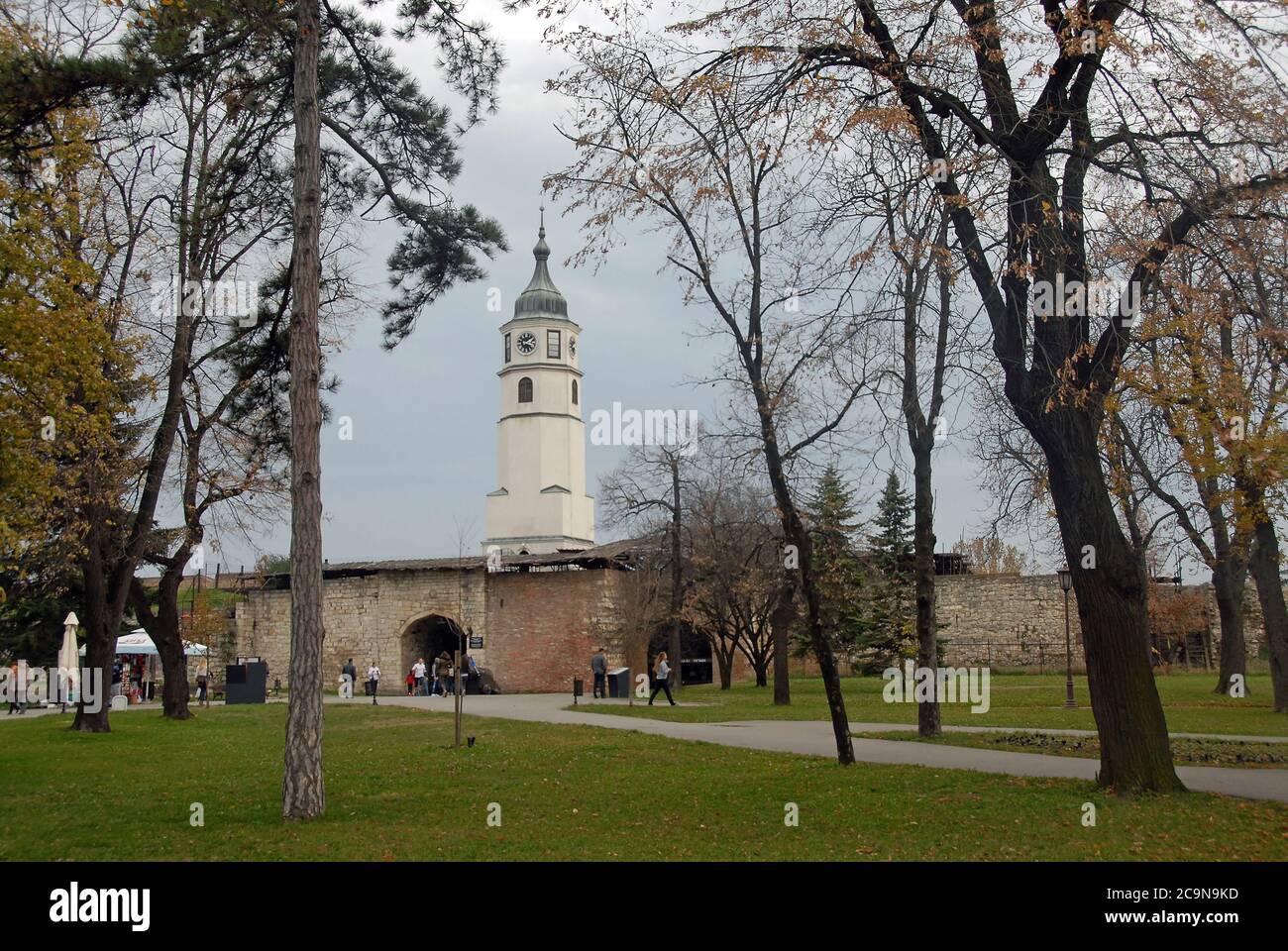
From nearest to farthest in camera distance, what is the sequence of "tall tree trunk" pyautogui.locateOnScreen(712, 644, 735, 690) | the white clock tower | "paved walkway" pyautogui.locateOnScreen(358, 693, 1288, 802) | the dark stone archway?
"paved walkway" pyautogui.locateOnScreen(358, 693, 1288, 802) < "tall tree trunk" pyautogui.locateOnScreen(712, 644, 735, 690) < the dark stone archway < the white clock tower

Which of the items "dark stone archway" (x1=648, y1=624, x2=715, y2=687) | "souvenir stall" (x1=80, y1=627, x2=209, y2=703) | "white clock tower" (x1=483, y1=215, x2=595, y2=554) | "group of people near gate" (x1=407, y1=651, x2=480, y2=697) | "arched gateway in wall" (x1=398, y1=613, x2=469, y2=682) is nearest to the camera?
"souvenir stall" (x1=80, y1=627, x2=209, y2=703)

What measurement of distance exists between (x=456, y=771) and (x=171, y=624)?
521 inches

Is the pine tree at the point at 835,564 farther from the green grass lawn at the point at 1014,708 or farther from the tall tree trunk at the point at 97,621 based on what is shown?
the tall tree trunk at the point at 97,621

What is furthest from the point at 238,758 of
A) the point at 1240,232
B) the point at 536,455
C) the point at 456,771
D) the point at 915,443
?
the point at 536,455

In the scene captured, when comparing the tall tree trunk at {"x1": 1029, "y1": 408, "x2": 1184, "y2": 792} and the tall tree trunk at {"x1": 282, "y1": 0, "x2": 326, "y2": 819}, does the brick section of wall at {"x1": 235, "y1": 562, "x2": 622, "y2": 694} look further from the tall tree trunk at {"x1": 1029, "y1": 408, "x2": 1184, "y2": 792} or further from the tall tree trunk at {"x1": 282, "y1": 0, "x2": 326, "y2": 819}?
the tall tree trunk at {"x1": 1029, "y1": 408, "x2": 1184, "y2": 792}

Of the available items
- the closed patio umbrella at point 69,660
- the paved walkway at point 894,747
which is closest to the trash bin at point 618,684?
the paved walkway at point 894,747

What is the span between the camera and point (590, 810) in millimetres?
10273

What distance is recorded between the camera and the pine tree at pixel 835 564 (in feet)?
84.9

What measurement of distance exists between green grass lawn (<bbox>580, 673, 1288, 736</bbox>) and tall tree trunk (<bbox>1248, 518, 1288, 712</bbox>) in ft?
2.41

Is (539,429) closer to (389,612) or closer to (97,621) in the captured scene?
(389,612)

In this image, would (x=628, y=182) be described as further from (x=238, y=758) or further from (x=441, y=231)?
(x=238, y=758)

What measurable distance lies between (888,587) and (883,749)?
951 inches

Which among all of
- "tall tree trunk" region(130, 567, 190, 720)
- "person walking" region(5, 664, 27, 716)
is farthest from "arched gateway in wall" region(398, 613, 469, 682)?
"tall tree trunk" region(130, 567, 190, 720)

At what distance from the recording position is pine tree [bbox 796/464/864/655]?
2589cm
